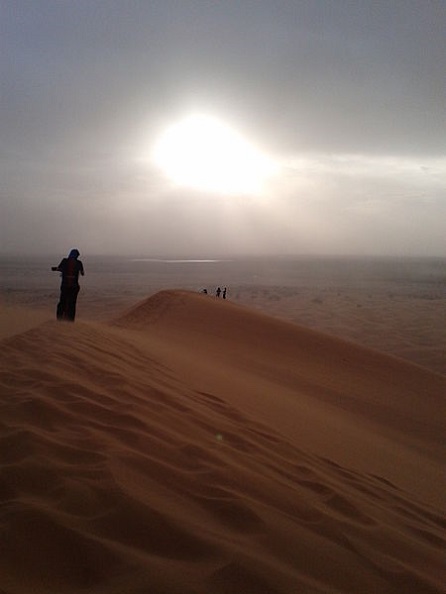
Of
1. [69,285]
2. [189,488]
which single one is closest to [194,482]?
[189,488]

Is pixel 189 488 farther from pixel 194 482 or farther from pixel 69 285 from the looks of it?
pixel 69 285

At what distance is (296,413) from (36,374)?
3.55 m

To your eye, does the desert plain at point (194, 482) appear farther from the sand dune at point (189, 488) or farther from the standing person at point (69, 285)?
the standing person at point (69, 285)

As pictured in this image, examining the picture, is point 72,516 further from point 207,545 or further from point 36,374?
point 36,374

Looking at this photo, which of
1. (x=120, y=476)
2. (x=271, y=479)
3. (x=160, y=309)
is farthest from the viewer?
(x=160, y=309)

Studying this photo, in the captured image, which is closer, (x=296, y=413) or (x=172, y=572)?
(x=172, y=572)

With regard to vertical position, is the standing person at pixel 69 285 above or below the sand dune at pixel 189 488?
above

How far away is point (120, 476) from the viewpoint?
2.86 m

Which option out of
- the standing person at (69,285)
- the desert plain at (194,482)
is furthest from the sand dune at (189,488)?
the standing person at (69,285)

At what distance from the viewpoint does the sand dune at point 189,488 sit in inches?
85.0

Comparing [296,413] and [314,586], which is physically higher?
[314,586]

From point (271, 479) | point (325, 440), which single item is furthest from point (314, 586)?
point (325, 440)

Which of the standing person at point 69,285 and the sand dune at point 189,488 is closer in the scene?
the sand dune at point 189,488

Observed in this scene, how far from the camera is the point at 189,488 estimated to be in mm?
2932
